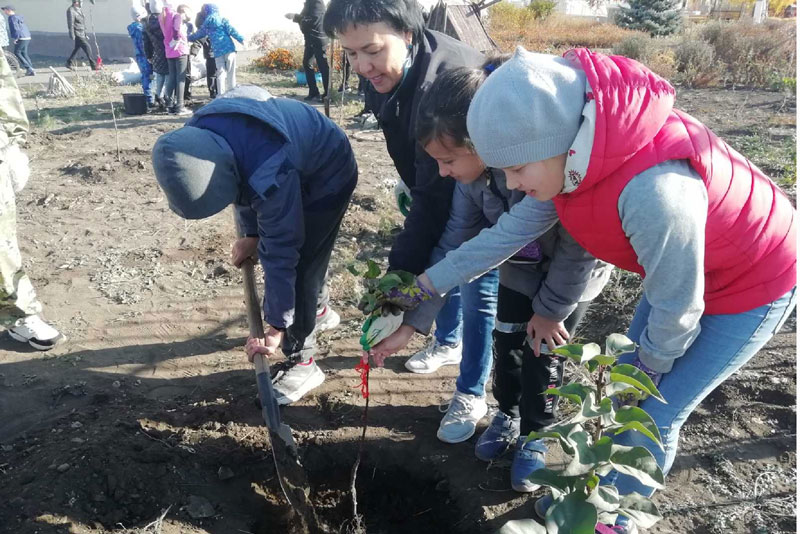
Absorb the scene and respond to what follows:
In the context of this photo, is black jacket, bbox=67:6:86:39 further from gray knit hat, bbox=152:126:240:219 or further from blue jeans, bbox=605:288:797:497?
blue jeans, bbox=605:288:797:497

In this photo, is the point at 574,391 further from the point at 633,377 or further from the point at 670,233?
the point at 670,233

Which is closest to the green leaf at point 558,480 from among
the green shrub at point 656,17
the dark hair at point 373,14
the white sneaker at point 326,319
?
the dark hair at point 373,14

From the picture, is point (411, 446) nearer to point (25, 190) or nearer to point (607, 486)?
point (607, 486)

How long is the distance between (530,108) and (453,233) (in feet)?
2.77

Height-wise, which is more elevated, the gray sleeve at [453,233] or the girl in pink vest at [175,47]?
the girl in pink vest at [175,47]

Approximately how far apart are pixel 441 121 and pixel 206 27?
8.18 meters

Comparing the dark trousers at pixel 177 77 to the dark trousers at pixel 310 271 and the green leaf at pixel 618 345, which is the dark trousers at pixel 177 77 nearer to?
the dark trousers at pixel 310 271

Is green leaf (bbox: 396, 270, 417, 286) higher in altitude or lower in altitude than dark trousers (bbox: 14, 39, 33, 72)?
lower

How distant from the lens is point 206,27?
8.72 metres

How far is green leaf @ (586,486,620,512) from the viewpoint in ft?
3.97

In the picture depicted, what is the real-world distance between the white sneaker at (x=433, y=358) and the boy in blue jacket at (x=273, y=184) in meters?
0.58

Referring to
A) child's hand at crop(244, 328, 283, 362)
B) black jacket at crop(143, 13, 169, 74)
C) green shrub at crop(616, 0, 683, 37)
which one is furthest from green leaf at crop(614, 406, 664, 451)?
green shrub at crop(616, 0, 683, 37)

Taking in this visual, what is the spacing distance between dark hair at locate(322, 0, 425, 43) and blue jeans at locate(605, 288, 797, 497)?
1351 millimetres

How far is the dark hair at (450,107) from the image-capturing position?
1695 mm
